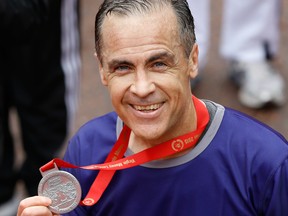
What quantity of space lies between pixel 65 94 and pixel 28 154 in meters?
0.45

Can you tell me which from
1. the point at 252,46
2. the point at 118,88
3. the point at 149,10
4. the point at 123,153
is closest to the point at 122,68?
the point at 118,88

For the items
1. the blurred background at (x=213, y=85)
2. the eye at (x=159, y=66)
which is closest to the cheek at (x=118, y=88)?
the eye at (x=159, y=66)

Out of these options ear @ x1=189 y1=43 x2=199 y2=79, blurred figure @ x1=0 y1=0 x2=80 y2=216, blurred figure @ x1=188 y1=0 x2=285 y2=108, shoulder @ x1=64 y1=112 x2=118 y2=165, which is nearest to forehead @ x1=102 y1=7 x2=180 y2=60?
ear @ x1=189 y1=43 x2=199 y2=79

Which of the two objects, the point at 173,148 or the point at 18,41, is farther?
the point at 18,41

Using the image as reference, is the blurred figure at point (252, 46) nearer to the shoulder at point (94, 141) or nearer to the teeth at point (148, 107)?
the shoulder at point (94, 141)

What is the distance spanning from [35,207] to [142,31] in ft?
2.14

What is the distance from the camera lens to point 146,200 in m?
2.66

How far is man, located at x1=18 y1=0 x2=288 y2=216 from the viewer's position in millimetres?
2504

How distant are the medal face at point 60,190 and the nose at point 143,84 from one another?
1.27 ft

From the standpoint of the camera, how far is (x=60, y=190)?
2.61m

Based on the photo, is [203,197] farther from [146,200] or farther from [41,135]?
[41,135]

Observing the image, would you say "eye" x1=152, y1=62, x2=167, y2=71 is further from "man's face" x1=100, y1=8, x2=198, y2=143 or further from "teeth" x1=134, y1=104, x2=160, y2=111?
"teeth" x1=134, y1=104, x2=160, y2=111

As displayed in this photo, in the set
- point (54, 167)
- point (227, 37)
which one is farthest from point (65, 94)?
point (54, 167)

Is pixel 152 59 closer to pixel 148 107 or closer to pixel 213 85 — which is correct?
pixel 148 107
